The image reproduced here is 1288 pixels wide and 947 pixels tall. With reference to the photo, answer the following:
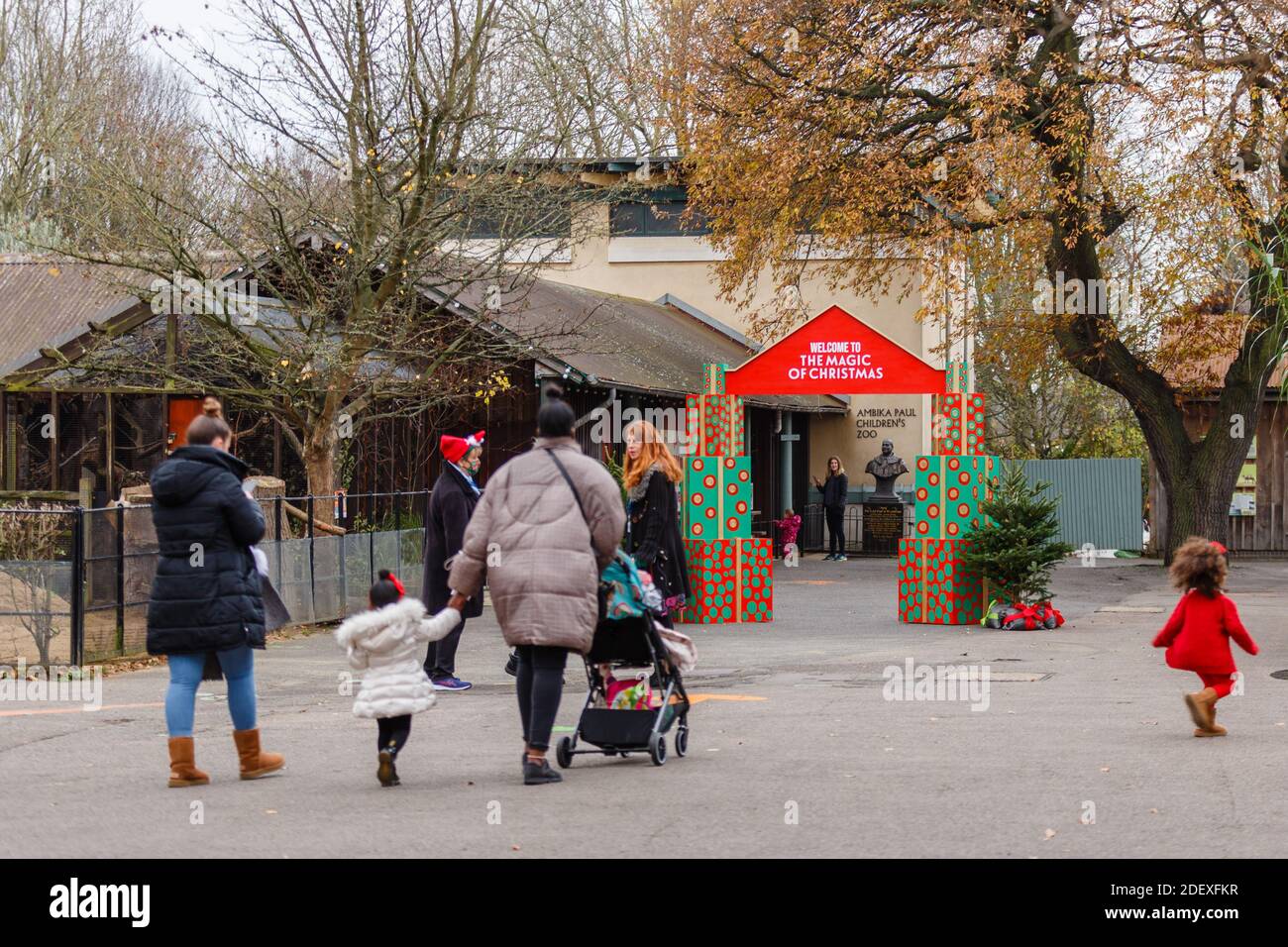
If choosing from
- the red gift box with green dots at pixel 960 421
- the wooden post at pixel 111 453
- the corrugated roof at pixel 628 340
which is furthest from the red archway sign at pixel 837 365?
the wooden post at pixel 111 453

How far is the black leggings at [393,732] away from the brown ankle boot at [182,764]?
89 cm

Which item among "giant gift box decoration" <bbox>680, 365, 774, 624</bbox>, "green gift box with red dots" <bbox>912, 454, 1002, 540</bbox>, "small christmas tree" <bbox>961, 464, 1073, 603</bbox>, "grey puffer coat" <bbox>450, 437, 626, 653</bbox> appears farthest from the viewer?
"giant gift box decoration" <bbox>680, 365, 774, 624</bbox>

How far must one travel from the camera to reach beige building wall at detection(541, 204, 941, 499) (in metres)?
36.2

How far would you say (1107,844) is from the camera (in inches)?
260

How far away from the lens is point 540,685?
7.96m

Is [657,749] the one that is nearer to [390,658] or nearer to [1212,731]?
[390,658]

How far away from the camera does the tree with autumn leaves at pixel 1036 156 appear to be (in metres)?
23.7

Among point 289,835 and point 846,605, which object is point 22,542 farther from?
point 846,605

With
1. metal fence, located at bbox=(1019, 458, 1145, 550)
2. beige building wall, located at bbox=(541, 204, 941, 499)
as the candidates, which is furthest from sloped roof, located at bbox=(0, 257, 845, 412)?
metal fence, located at bbox=(1019, 458, 1145, 550)

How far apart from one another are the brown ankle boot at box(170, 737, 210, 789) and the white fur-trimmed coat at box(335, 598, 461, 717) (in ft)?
2.79

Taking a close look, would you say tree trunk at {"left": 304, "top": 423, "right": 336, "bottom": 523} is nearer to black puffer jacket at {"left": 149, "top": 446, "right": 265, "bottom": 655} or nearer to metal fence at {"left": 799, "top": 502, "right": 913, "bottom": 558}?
black puffer jacket at {"left": 149, "top": 446, "right": 265, "bottom": 655}

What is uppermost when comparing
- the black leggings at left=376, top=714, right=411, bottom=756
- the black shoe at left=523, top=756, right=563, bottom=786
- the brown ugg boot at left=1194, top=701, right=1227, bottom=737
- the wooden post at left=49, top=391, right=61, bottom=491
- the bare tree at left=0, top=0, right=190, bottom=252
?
the bare tree at left=0, top=0, right=190, bottom=252

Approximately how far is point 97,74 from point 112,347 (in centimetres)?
2365

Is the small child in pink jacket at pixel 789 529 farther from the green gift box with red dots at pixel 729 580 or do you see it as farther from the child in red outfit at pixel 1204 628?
the child in red outfit at pixel 1204 628
